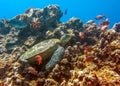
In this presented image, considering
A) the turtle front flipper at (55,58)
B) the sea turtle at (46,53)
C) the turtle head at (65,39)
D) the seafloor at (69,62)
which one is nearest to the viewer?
the seafloor at (69,62)

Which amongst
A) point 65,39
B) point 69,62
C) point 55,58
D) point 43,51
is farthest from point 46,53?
point 65,39

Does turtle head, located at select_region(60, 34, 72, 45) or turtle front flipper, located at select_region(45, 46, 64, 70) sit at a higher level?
turtle head, located at select_region(60, 34, 72, 45)

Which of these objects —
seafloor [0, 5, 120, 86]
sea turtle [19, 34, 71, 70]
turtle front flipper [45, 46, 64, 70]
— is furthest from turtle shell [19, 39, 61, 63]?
turtle front flipper [45, 46, 64, 70]

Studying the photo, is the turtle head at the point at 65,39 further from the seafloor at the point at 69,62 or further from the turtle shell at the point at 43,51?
the turtle shell at the point at 43,51

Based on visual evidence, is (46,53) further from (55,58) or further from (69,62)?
(69,62)

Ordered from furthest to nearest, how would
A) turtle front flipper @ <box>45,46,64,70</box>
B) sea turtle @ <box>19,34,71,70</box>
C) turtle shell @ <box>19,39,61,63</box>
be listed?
turtle shell @ <box>19,39,61,63</box> → sea turtle @ <box>19,34,71,70</box> → turtle front flipper @ <box>45,46,64,70</box>

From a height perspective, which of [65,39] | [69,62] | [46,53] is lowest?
[69,62]

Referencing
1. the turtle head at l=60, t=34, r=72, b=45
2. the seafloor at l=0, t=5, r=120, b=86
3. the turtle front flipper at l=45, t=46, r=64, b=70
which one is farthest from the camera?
the turtle head at l=60, t=34, r=72, b=45

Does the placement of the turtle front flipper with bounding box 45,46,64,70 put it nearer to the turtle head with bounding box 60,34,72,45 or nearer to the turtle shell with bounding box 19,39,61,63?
the turtle shell with bounding box 19,39,61,63

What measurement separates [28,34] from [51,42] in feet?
10.5

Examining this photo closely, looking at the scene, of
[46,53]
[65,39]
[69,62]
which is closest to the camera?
→ [69,62]

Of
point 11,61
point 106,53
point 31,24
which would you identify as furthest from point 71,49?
point 31,24

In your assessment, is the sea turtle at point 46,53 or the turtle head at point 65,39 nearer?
the sea turtle at point 46,53

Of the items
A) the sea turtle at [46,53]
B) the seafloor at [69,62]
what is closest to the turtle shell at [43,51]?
the sea turtle at [46,53]
